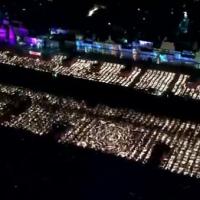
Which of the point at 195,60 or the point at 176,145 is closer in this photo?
the point at 176,145

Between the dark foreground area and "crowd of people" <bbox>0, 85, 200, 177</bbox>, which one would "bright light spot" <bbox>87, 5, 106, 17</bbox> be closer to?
"crowd of people" <bbox>0, 85, 200, 177</bbox>

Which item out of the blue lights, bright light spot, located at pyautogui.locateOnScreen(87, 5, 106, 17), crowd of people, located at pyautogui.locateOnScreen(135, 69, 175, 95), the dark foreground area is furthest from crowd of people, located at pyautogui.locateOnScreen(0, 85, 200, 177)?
bright light spot, located at pyautogui.locateOnScreen(87, 5, 106, 17)

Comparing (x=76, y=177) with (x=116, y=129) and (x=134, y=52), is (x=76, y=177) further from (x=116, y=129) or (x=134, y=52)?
(x=134, y=52)

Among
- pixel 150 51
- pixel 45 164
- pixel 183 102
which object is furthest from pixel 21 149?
pixel 150 51

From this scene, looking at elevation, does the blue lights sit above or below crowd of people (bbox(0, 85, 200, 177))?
above

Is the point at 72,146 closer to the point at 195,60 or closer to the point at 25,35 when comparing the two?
the point at 195,60

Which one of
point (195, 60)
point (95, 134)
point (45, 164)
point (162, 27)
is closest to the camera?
point (45, 164)
